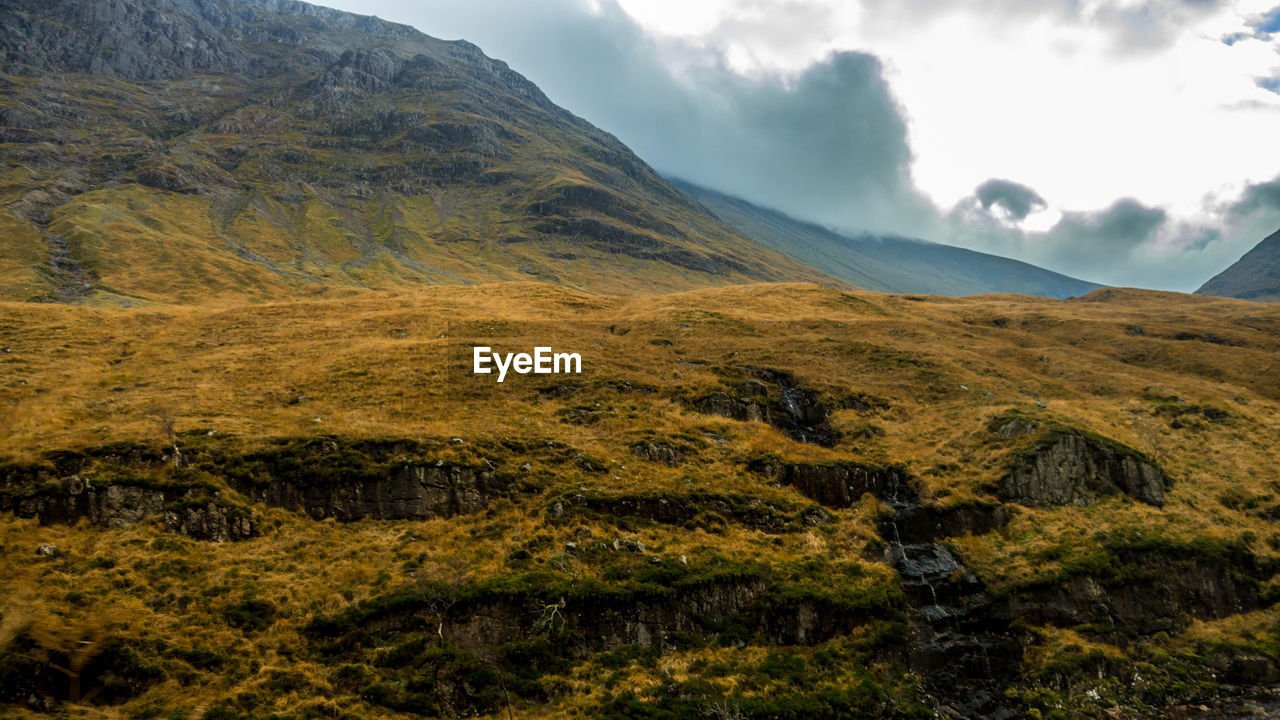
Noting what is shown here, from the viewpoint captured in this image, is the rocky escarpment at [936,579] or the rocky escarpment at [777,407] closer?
the rocky escarpment at [936,579]

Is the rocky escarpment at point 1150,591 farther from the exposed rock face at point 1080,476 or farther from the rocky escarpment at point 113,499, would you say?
the rocky escarpment at point 113,499

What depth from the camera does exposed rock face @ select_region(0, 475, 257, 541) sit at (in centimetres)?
2230

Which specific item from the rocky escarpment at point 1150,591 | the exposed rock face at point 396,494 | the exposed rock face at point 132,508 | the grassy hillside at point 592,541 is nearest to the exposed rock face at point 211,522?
the exposed rock face at point 132,508

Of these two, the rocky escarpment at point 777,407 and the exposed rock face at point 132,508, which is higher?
the rocky escarpment at point 777,407

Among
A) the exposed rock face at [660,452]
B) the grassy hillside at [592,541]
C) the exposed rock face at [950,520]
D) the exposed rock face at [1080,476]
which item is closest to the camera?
the grassy hillside at [592,541]

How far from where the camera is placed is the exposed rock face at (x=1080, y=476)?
33.7 m

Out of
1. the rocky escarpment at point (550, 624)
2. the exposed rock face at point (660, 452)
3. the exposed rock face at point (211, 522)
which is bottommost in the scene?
the rocky escarpment at point (550, 624)

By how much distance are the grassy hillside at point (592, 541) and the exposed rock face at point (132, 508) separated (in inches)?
4.6

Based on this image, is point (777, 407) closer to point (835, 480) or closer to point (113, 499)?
point (835, 480)

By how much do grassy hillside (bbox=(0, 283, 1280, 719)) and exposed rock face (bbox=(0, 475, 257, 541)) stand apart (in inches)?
4.6

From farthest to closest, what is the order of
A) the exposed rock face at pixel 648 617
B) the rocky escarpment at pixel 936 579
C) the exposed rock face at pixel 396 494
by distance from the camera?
the exposed rock face at pixel 396 494 → the rocky escarpment at pixel 936 579 → the exposed rock face at pixel 648 617

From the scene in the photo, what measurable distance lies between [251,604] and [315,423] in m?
13.0

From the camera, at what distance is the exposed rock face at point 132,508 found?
22.3 metres

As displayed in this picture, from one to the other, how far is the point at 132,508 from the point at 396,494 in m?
10.4
